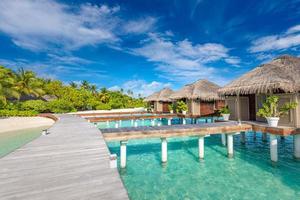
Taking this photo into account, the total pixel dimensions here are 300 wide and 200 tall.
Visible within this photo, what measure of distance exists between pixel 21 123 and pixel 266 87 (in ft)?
74.1

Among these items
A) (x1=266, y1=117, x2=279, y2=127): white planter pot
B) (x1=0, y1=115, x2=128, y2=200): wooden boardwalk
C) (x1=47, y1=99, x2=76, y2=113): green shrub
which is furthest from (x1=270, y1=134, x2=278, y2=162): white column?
(x1=47, y1=99, x2=76, y2=113): green shrub

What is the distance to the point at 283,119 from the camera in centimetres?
916

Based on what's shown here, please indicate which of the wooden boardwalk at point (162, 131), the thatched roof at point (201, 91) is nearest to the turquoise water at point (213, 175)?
the wooden boardwalk at point (162, 131)

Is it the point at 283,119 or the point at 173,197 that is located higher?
the point at 283,119

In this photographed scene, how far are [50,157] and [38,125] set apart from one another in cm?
1997

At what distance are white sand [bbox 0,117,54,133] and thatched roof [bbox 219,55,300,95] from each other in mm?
19632

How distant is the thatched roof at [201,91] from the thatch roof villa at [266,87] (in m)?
4.88

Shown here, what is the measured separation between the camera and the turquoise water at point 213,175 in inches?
231

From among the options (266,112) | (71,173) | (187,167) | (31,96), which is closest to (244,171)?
(187,167)

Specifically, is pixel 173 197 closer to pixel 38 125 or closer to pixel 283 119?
pixel 283 119

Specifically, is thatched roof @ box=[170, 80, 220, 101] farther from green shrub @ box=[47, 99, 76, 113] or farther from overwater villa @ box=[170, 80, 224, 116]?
green shrub @ box=[47, 99, 76, 113]

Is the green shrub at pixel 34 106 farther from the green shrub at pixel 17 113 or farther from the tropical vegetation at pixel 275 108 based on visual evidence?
the tropical vegetation at pixel 275 108

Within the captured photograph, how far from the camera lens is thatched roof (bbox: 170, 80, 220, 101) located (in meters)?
→ 17.5

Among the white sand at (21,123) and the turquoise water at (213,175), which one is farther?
the white sand at (21,123)
